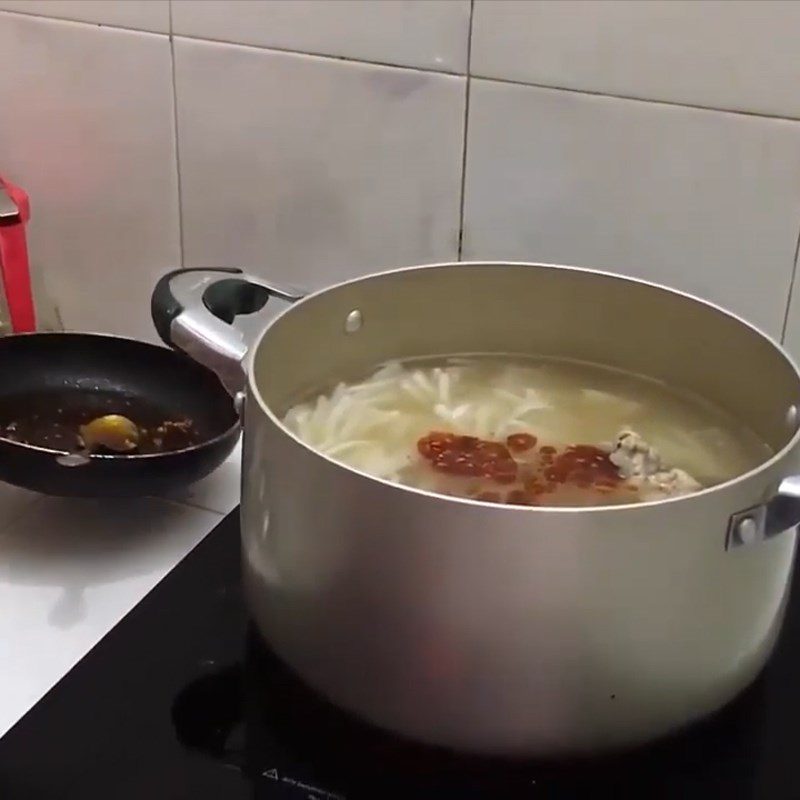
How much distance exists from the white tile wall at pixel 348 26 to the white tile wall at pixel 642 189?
0.14 ft

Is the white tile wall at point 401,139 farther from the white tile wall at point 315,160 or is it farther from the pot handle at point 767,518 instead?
the pot handle at point 767,518

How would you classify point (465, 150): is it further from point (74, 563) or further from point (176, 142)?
point (74, 563)

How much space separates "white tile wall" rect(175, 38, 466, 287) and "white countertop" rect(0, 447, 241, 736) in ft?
0.66

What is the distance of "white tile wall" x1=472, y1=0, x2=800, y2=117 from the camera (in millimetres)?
792

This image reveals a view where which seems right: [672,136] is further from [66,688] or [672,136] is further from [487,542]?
[66,688]

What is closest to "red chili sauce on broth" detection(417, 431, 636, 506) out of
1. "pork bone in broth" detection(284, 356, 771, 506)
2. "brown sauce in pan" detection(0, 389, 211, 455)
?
"pork bone in broth" detection(284, 356, 771, 506)

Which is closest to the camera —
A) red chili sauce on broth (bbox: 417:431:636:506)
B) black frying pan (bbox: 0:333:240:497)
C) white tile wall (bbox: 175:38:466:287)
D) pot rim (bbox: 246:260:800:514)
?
pot rim (bbox: 246:260:800:514)

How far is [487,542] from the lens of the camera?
529 mm

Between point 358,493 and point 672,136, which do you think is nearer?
point 358,493

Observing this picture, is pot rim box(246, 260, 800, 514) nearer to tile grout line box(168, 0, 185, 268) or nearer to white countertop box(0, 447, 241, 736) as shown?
white countertop box(0, 447, 241, 736)

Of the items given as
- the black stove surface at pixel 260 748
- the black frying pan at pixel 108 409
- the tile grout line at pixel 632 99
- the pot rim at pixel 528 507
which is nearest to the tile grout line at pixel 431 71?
the tile grout line at pixel 632 99

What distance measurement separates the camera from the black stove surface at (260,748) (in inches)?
23.7

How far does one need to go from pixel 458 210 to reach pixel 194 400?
0.25 m

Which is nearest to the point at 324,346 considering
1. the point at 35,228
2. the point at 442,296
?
the point at 442,296
